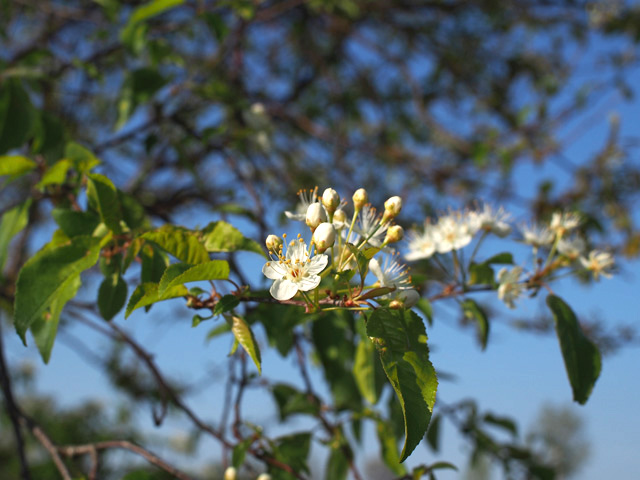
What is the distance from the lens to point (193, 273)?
824 millimetres

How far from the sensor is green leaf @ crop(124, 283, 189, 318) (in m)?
0.85

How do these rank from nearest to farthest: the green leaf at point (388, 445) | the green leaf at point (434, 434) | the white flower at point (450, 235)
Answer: the white flower at point (450, 235), the green leaf at point (388, 445), the green leaf at point (434, 434)

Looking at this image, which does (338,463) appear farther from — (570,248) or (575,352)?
(570,248)

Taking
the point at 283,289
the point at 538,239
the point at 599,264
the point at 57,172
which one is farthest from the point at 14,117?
the point at 599,264

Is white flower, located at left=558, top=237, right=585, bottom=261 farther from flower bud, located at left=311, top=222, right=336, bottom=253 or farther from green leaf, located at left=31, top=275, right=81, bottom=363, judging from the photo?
green leaf, located at left=31, top=275, right=81, bottom=363

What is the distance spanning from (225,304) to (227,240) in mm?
176

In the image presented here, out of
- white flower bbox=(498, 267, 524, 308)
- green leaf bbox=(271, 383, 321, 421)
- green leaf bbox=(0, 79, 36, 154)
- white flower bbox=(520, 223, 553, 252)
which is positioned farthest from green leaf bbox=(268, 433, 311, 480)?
green leaf bbox=(0, 79, 36, 154)

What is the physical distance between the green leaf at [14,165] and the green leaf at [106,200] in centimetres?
29

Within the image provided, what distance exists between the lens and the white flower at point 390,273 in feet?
3.14

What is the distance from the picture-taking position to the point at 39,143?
5.17ft

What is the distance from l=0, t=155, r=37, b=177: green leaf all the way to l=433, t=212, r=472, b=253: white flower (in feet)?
3.18

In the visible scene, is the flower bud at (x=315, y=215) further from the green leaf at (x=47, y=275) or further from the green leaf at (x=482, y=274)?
the green leaf at (x=482, y=274)

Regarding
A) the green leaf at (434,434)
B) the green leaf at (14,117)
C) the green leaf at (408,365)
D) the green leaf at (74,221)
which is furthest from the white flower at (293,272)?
the green leaf at (434,434)

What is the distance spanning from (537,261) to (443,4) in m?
3.01
